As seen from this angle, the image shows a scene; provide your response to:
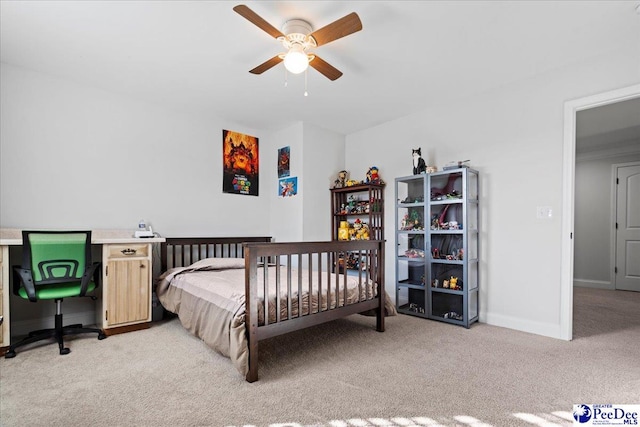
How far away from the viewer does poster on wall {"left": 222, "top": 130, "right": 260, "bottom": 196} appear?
4.32 metres

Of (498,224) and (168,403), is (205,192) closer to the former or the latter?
(168,403)

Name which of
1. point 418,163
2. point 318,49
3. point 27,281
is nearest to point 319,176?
point 418,163

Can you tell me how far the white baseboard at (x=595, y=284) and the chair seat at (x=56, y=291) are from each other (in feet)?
23.6

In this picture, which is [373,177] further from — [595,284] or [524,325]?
[595,284]

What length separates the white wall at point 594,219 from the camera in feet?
17.6

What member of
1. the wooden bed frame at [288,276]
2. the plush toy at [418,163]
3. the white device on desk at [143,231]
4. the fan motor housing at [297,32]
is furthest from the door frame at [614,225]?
the white device on desk at [143,231]

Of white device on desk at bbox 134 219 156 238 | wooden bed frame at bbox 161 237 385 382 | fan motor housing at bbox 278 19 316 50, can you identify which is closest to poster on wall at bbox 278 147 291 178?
wooden bed frame at bbox 161 237 385 382

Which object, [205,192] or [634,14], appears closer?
[634,14]

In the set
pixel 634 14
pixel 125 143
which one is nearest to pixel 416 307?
pixel 634 14

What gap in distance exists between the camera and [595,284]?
546 centimetres

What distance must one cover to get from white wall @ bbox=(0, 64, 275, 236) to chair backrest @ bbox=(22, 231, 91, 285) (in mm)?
655

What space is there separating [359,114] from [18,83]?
3501 mm

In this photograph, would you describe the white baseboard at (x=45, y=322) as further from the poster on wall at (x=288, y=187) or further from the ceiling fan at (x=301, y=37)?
the ceiling fan at (x=301, y=37)

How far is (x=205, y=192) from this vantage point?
13.5ft
